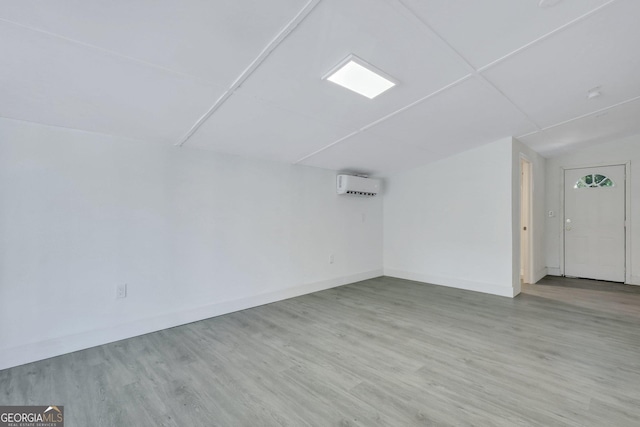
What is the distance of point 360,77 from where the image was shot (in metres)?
2.22

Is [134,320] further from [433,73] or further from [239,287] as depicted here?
[433,73]

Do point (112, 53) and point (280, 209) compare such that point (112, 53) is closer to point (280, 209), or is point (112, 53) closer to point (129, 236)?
point (129, 236)

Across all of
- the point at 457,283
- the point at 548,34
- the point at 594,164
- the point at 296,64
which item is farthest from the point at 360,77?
the point at 594,164

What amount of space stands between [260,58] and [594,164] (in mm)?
6180

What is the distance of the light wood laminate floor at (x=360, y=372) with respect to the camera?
1.64 m

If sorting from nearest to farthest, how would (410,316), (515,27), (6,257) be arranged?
(515,27) → (6,257) → (410,316)

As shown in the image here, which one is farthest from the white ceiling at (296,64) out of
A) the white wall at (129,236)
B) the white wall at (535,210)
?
the white wall at (535,210)

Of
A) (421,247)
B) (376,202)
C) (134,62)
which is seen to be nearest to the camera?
(134,62)

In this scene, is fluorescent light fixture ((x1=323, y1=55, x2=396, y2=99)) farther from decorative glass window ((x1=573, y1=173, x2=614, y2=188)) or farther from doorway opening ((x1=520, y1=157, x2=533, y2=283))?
decorative glass window ((x1=573, y1=173, x2=614, y2=188))

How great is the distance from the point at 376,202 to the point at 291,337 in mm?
3383

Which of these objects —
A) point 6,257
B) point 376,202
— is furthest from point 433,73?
point 6,257

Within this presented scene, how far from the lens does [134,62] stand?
1.74 m

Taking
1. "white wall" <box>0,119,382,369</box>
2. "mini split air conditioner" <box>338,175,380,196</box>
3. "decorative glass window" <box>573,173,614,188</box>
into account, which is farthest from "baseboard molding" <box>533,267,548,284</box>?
"white wall" <box>0,119,382,369</box>

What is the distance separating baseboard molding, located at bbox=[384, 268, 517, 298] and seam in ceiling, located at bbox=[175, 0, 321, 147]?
13.9 ft
